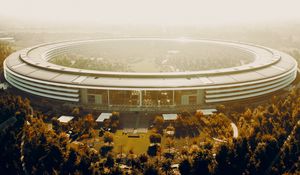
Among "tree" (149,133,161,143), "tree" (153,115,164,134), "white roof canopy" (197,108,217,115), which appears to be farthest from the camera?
"white roof canopy" (197,108,217,115)

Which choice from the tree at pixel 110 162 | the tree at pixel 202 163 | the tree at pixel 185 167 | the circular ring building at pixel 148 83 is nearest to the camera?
the tree at pixel 202 163

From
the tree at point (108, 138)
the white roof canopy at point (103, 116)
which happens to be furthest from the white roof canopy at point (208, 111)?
the tree at point (108, 138)

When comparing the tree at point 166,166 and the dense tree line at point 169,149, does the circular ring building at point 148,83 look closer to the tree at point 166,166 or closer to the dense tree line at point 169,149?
the dense tree line at point 169,149

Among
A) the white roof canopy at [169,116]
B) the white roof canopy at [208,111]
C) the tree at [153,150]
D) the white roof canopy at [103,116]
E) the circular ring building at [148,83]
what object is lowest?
the tree at [153,150]

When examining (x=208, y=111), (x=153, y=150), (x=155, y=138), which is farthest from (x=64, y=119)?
(x=208, y=111)

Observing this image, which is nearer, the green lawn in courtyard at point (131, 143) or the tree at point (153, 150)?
the tree at point (153, 150)

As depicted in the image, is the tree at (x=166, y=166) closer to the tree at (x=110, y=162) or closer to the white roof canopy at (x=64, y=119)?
the tree at (x=110, y=162)

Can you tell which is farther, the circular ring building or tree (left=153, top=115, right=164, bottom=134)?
the circular ring building

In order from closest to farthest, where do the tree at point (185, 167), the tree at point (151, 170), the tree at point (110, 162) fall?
1. the tree at point (151, 170)
2. the tree at point (185, 167)
3. the tree at point (110, 162)

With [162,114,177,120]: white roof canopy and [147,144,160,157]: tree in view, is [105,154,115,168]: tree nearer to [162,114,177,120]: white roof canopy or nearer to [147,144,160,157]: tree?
[147,144,160,157]: tree

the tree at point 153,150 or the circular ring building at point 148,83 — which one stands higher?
the circular ring building at point 148,83

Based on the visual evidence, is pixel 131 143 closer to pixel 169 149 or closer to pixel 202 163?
pixel 169 149

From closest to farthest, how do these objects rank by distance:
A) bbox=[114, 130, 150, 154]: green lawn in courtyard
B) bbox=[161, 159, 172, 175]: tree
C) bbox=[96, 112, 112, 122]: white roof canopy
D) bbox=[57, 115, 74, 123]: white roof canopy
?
bbox=[161, 159, 172, 175]: tree
bbox=[114, 130, 150, 154]: green lawn in courtyard
bbox=[57, 115, 74, 123]: white roof canopy
bbox=[96, 112, 112, 122]: white roof canopy

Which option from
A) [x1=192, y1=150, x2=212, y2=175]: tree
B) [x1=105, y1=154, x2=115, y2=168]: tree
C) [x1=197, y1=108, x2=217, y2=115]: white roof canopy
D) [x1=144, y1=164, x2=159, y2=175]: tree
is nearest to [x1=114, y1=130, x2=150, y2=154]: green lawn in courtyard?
[x1=105, y1=154, x2=115, y2=168]: tree
